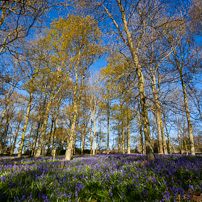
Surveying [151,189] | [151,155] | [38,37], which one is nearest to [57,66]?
[38,37]

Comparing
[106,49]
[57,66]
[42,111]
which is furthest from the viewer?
[42,111]

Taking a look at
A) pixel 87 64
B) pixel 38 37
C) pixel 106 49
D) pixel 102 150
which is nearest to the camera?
pixel 106 49

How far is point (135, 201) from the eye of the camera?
6.45 feet

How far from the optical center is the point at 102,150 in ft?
97.3

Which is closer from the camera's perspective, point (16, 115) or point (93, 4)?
point (93, 4)

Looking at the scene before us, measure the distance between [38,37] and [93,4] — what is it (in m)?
11.4

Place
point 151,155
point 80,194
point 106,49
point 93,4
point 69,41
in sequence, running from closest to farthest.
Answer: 1. point 80,194
2. point 151,155
3. point 93,4
4. point 106,49
5. point 69,41

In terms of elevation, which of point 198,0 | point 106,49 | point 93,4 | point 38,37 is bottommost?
point 106,49

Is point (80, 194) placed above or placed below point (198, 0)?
below

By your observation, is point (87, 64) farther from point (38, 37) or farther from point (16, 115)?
point (16, 115)

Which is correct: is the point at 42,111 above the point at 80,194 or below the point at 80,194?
above

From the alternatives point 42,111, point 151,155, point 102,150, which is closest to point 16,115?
point 42,111

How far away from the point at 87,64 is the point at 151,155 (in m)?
9.70

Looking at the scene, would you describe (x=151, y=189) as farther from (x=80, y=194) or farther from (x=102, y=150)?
(x=102, y=150)
